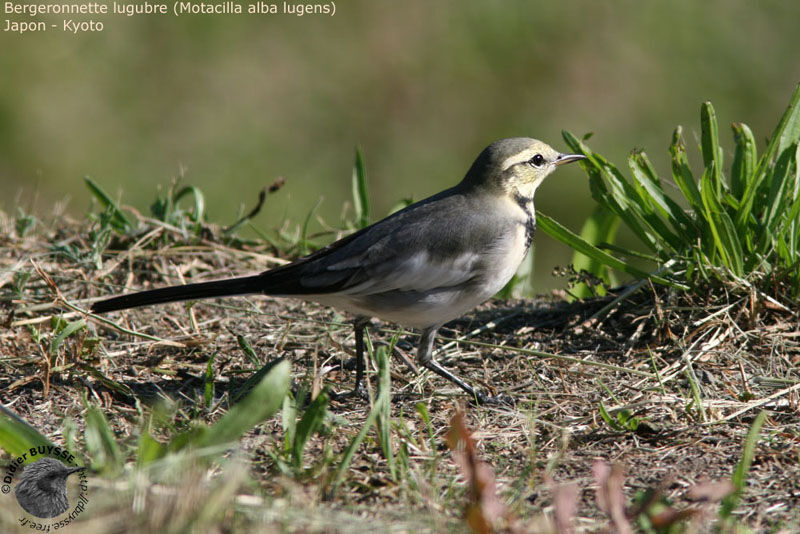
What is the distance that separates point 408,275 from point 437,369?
0.47 metres

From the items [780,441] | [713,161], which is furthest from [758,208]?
[780,441]

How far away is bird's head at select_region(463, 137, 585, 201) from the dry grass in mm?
755

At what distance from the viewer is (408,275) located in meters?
4.02

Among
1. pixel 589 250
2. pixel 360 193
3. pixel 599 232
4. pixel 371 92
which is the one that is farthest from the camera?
pixel 371 92

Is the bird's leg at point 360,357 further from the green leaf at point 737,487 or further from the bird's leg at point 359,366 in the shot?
the green leaf at point 737,487

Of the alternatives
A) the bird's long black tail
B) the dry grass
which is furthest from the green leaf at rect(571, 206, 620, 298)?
the bird's long black tail

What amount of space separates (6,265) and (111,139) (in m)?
3.90

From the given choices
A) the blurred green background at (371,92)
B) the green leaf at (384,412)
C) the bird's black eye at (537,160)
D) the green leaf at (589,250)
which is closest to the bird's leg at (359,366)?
the green leaf at (384,412)

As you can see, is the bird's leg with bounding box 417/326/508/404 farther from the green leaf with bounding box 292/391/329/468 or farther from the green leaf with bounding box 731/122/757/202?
the green leaf with bounding box 731/122/757/202

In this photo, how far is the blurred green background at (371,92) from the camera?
8398 millimetres

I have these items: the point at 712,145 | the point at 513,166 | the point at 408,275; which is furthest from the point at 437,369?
the point at 712,145

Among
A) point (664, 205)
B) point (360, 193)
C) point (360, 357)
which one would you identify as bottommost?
point (360, 357)

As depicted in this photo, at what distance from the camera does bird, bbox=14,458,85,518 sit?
251 centimetres

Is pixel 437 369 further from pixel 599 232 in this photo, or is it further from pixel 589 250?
pixel 599 232
